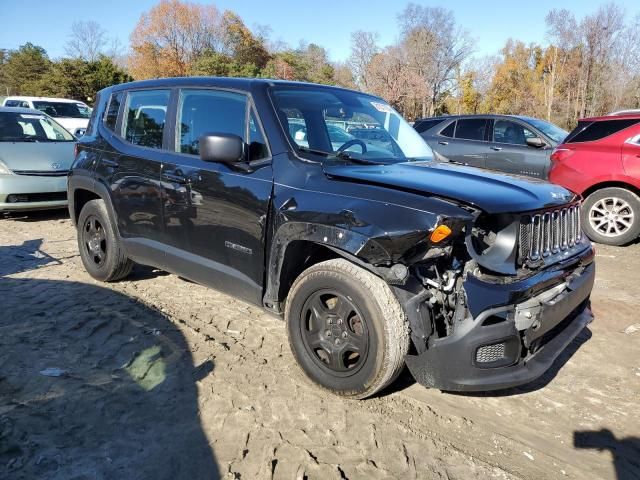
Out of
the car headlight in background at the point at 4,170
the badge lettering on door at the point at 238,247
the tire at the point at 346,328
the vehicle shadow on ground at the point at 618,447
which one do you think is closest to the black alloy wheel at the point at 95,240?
the badge lettering on door at the point at 238,247

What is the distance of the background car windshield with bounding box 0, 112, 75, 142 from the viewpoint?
8.30 m

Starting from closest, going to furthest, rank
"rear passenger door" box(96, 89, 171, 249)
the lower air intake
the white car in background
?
the lower air intake < "rear passenger door" box(96, 89, 171, 249) < the white car in background

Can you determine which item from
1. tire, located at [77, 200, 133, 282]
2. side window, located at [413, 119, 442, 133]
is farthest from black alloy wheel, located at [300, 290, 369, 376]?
side window, located at [413, 119, 442, 133]

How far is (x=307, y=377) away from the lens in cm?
324

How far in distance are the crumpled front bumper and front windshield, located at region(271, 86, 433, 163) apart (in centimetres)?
139

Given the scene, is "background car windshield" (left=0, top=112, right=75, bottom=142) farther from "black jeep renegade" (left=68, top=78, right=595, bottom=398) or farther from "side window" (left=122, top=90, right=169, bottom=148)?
"black jeep renegade" (left=68, top=78, right=595, bottom=398)

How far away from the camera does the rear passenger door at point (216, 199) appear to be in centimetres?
331

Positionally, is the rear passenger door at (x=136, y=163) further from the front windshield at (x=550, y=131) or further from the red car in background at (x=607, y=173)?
the front windshield at (x=550, y=131)

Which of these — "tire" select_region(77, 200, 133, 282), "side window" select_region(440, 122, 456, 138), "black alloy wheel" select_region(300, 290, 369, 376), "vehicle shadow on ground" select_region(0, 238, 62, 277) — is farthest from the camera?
"side window" select_region(440, 122, 456, 138)

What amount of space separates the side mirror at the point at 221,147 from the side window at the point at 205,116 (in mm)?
304

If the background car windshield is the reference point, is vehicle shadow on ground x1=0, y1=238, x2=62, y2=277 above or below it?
below

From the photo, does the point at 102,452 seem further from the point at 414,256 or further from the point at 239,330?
the point at 414,256

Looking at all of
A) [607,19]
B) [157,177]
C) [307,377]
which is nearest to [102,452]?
[307,377]

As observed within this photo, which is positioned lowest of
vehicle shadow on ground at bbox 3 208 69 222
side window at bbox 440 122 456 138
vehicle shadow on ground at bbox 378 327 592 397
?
vehicle shadow on ground at bbox 378 327 592 397
